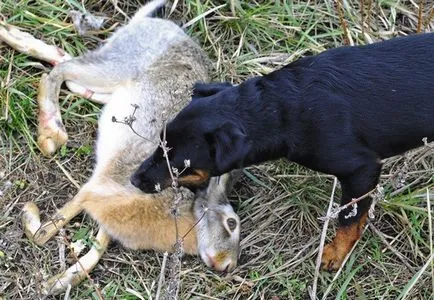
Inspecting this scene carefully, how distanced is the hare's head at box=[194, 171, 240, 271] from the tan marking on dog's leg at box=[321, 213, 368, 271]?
1.75 feet

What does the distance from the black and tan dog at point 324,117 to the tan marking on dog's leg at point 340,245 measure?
0.15m

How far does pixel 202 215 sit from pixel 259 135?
27.5 inches

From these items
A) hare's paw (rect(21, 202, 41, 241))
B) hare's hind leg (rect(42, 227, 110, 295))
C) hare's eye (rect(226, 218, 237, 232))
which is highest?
hare's eye (rect(226, 218, 237, 232))

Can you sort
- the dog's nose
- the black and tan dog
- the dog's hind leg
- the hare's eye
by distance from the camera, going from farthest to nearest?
the hare's eye, the dog's nose, the dog's hind leg, the black and tan dog

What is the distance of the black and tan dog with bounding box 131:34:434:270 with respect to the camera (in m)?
4.74

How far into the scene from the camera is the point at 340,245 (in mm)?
5223

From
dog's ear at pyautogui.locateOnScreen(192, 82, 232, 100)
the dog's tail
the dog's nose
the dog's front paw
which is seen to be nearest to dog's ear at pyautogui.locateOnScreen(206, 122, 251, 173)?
dog's ear at pyautogui.locateOnScreen(192, 82, 232, 100)

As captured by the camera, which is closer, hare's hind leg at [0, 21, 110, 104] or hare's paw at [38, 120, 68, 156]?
hare's paw at [38, 120, 68, 156]

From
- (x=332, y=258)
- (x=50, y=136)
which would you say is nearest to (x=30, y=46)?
(x=50, y=136)

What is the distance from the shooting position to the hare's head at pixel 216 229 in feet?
17.1

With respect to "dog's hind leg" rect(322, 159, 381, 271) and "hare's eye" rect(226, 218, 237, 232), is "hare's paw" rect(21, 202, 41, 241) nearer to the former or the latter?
"hare's eye" rect(226, 218, 237, 232)

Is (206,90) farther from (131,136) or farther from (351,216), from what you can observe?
(351,216)

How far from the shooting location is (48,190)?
18.4 ft

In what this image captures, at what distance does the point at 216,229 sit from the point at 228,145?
80 cm
